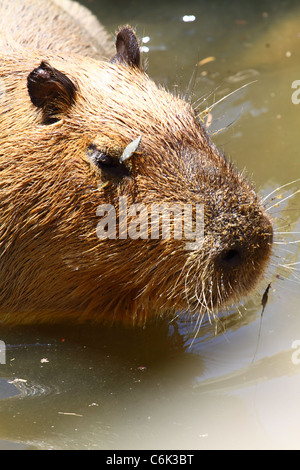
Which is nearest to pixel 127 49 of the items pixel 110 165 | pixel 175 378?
pixel 110 165

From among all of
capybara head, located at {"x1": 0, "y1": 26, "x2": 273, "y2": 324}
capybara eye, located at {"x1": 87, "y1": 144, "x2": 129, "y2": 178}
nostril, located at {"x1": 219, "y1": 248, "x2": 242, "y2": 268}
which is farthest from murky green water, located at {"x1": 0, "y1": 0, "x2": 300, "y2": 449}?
capybara eye, located at {"x1": 87, "y1": 144, "x2": 129, "y2": 178}

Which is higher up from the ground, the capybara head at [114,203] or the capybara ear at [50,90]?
the capybara ear at [50,90]

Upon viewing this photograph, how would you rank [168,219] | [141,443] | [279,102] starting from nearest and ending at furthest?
[141,443], [168,219], [279,102]

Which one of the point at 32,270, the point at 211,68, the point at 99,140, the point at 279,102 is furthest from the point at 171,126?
the point at 211,68

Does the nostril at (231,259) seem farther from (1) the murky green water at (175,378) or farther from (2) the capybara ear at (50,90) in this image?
A: (2) the capybara ear at (50,90)

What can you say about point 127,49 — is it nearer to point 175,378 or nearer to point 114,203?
point 114,203

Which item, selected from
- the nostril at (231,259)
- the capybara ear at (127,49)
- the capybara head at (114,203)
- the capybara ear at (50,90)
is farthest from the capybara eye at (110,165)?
the capybara ear at (127,49)

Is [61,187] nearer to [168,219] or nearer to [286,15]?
[168,219]
